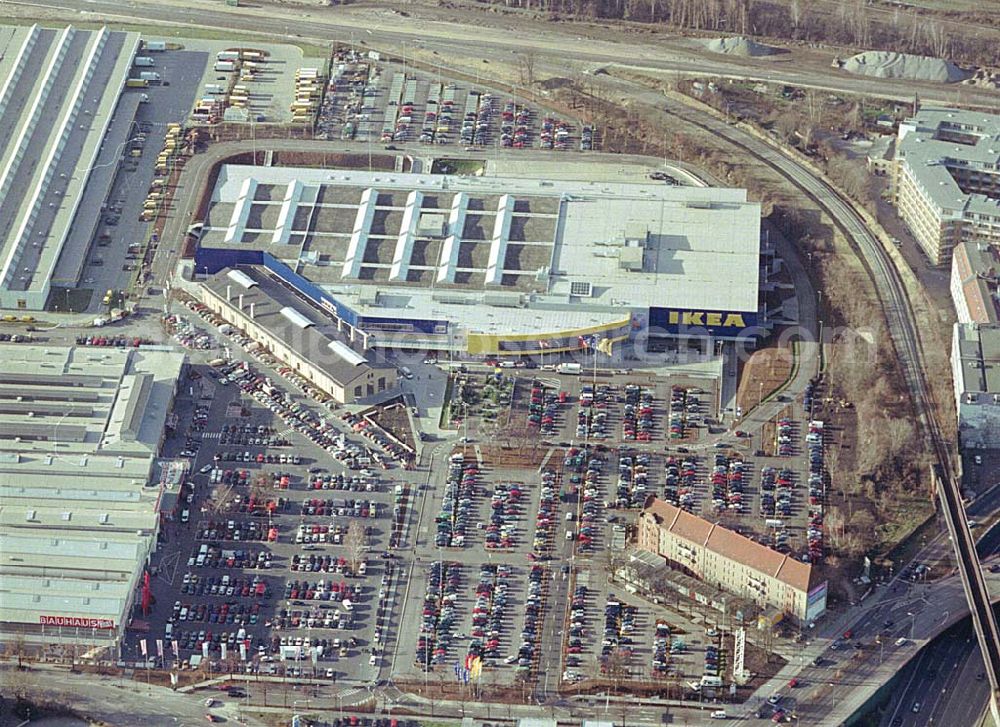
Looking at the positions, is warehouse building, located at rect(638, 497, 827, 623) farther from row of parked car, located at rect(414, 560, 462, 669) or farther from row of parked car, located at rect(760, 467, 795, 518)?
row of parked car, located at rect(414, 560, 462, 669)

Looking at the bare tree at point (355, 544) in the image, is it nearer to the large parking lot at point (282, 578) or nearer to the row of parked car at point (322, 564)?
the large parking lot at point (282, 578)

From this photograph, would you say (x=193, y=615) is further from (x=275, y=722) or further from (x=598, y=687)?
(x=598, y=687)

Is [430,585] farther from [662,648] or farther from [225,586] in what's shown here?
[662,648]

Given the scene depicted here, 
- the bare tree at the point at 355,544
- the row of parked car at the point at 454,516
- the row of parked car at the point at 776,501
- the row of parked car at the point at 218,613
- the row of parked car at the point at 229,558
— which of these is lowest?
the row of parked car at the point at 218,613

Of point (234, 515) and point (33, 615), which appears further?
point (234, 515)

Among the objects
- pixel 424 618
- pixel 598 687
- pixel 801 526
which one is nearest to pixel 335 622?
pixel 424 618

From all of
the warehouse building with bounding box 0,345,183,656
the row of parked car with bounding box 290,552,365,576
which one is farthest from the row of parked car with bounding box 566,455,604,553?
the warehouse building with bounding box 0,345,183,656

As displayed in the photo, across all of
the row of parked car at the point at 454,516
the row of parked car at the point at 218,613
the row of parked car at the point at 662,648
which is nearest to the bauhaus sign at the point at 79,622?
the row of parked car at the point at 218,613
